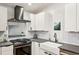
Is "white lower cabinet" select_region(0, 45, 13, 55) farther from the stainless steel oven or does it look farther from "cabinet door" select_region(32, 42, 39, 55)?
"cabinet door" select_region(32, 42, 39, 55)

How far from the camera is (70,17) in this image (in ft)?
5.46

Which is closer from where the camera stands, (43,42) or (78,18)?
(78,18)

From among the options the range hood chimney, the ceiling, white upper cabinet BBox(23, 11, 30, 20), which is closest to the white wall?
the ceiling

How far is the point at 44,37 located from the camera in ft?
5.60

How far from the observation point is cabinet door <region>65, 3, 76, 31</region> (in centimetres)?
158

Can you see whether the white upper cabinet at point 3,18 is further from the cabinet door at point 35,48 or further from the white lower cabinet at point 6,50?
the cabinet door at point 35,48

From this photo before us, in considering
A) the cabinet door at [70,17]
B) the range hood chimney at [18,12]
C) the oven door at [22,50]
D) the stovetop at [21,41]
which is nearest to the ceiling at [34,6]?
the range hood chimney at [18,12]

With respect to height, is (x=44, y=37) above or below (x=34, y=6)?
below

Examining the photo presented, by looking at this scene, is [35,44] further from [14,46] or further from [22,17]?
[22,17]

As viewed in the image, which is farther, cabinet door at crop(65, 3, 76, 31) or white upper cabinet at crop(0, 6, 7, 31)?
cabinet door at crop(65, 3, 76, 31)

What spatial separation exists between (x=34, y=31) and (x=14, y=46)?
44 cm

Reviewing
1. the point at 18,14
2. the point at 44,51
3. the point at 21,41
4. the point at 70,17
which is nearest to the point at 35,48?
the point at 44,51
